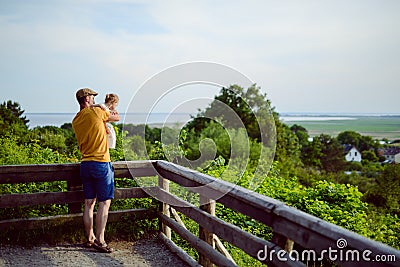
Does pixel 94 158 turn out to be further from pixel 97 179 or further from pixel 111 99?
pixel 111 99

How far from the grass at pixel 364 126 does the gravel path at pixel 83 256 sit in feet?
75.4

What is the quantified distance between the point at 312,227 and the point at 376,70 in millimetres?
32474

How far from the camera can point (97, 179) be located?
13.2 ft

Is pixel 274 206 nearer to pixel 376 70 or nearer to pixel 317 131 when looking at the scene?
pixel 376 70

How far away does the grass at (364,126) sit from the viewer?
993 inches

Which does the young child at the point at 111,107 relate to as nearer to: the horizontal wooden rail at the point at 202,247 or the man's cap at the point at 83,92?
the man's cap at the point at 83,92

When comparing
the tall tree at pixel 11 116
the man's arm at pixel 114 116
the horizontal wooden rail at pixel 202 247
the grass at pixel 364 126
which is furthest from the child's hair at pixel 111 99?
the grass at pixel 364 126

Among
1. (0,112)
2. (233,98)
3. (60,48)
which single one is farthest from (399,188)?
(0,112)

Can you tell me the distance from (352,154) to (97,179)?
29778mm

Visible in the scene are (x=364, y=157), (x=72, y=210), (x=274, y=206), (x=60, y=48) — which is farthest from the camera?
(x=364, y=157)

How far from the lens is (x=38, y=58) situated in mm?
14227

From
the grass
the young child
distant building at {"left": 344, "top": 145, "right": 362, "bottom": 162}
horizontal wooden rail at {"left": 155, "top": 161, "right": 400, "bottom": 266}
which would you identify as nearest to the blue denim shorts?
the young child

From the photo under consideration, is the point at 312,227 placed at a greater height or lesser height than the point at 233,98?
lesser

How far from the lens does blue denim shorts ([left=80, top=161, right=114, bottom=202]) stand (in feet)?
13.1
